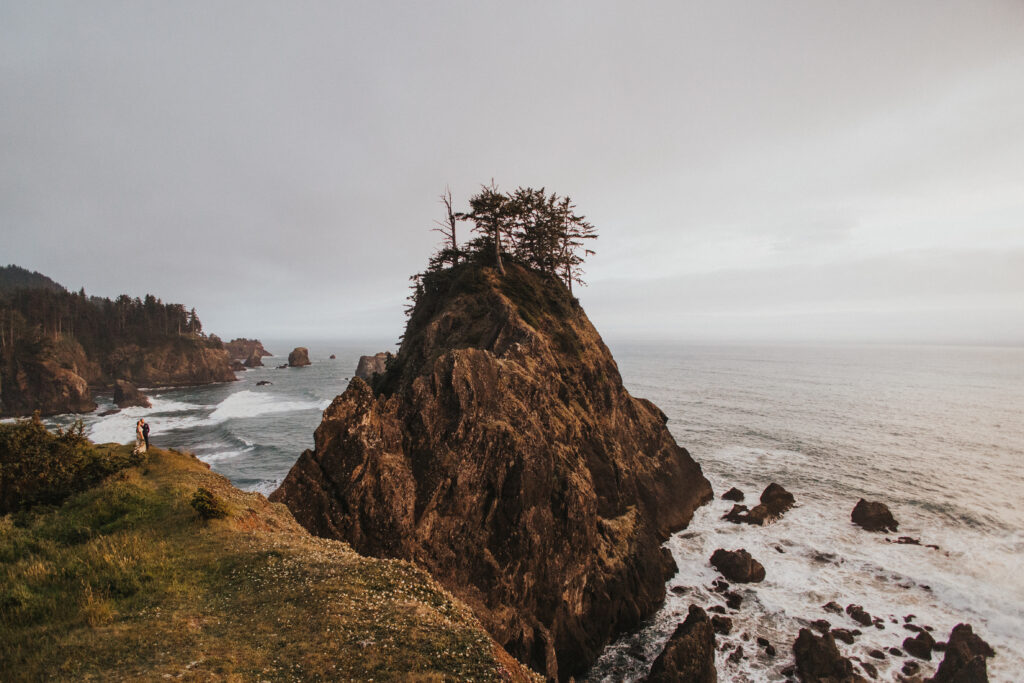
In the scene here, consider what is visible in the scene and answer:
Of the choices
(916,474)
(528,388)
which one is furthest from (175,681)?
(916,474)

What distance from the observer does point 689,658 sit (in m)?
22.5

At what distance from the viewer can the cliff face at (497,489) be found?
21.4 m

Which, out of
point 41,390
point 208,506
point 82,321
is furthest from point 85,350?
point 208,506

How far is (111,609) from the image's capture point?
936 cm

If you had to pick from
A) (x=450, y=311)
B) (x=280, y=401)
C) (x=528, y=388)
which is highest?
(x=450, y=311)

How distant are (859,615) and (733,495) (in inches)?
628

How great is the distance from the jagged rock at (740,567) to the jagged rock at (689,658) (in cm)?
900

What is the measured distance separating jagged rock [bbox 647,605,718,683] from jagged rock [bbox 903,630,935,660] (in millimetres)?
12633

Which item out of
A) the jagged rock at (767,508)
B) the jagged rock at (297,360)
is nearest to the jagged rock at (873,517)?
the jagged rock at (767,508)

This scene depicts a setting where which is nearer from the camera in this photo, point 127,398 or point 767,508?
point 767,508

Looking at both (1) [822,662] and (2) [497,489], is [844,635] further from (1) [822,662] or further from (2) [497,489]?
(2) [497,489]

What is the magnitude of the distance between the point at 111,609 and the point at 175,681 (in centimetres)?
361

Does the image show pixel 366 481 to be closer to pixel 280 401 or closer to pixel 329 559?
pixel 329 559

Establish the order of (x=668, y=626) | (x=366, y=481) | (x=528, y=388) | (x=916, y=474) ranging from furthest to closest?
(x=916, y=474) → (x=528, y=388) → (x=668, y=626) → (x=366, y=481)
